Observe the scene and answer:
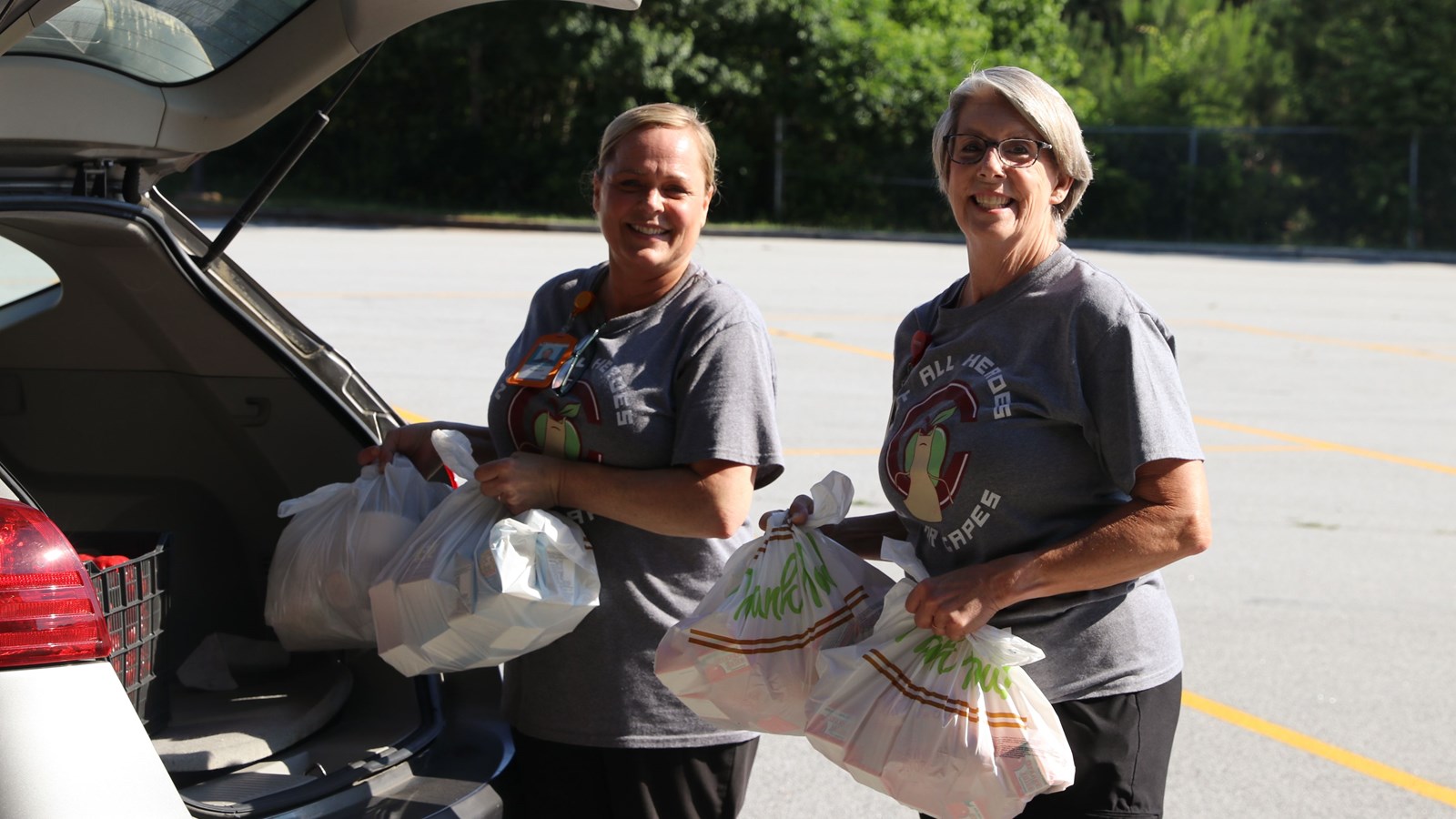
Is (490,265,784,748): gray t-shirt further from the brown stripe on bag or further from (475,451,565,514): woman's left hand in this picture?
the brown stripe on bag

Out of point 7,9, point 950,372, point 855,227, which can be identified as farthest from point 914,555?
point 855,227

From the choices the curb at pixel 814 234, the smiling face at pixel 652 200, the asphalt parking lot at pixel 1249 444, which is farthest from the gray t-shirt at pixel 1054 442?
the curb at pixel 814 234

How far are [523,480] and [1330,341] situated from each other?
12.8 metres

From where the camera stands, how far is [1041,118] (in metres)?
2.35

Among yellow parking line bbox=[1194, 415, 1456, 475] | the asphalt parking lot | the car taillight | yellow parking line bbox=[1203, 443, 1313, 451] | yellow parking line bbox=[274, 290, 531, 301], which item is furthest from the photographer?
yellow parking line bbox=[274, 290, 531, 301]

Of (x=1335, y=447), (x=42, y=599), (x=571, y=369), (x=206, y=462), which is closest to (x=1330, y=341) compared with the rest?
(x=1335, y=447)

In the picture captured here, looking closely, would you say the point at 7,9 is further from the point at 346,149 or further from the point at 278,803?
the point at 346,149

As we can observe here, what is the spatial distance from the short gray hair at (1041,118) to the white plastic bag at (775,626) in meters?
0.59

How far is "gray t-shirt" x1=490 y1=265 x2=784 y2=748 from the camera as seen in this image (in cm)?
256

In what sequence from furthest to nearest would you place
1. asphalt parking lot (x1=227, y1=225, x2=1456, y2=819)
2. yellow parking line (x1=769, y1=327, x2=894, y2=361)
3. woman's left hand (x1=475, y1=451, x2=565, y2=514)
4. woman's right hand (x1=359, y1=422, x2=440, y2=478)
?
yellow parking line (x1=769, y1=327, x2=894, y2=361), asphalt parking lot (x1=227, y1=225, x2=1456, y2=819), woman's right hand (x1=359, y1=422, x2=440, y2=478), woman's left hand (x1=475, y1=451, x2=565, y2=514)

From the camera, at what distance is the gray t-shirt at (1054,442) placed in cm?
223

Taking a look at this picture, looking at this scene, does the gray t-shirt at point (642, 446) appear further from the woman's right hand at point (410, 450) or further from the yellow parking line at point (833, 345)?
the yellow parking line at point (833, 345)

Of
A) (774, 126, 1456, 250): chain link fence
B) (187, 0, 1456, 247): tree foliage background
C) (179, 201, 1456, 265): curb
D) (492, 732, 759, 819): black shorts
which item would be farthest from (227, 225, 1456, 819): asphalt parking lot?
(187, 0, 1456, 247): tree foliage background

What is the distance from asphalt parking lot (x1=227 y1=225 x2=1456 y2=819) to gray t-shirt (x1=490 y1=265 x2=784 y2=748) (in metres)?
1.50
